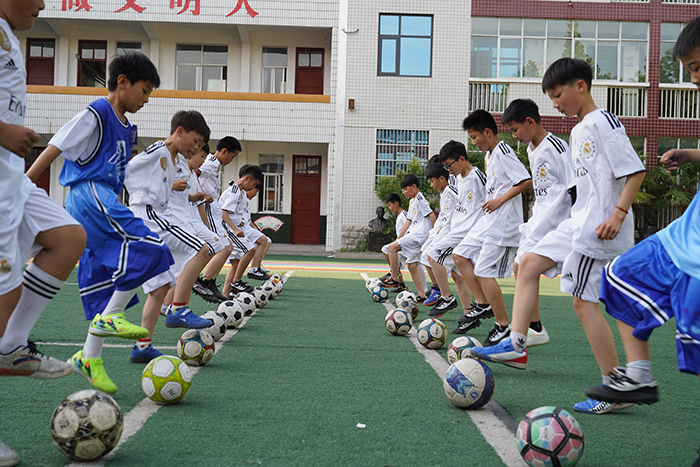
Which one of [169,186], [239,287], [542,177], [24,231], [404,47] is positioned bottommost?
[239,287]

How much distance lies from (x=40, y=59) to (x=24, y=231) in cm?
2547

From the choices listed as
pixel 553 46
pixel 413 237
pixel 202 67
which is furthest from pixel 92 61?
pixel 413 237

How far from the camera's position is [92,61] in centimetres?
2438

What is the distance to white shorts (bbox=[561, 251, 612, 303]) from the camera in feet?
11.3

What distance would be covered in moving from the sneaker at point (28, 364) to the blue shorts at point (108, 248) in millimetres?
854

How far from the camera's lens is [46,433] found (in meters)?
2.77

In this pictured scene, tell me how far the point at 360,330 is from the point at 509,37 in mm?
19076

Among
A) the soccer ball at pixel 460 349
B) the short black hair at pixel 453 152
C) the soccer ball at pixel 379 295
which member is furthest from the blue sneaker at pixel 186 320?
the soccer ball at pixel 379 295

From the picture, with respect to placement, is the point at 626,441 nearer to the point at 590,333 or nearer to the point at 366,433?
the point at 590,333

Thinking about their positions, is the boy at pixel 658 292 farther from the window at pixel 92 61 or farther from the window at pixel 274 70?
the window at pixel 92 61

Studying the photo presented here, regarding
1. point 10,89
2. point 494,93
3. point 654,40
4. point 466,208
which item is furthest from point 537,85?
point 10,89

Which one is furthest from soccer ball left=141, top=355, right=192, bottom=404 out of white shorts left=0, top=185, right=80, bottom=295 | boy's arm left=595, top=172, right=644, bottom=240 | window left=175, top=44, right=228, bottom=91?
window left=175, top=44, right=228, bottom=91

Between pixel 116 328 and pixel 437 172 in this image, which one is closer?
pixel 116 328

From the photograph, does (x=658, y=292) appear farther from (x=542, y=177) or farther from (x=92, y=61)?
(x=92, y=61)
